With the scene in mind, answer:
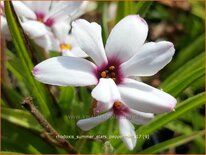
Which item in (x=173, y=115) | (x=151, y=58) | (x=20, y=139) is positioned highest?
(x=151, y=58)

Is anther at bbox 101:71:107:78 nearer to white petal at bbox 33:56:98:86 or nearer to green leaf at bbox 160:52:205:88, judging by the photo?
white petal at bbox 33:56:98:86

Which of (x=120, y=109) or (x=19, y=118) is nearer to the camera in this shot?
(x=120, y=109)

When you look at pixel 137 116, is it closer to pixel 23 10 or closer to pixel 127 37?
pixel 127 37

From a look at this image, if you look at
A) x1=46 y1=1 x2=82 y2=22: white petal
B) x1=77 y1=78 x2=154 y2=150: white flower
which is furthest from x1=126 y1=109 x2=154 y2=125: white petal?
x1=46 y1=1 x2=82 y2=22: white petal

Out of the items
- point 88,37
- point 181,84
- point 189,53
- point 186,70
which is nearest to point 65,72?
point 88,37

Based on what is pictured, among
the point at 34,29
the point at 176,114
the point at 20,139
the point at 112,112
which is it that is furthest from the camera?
the point at 20,139

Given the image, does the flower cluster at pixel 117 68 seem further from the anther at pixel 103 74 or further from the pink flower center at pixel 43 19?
the pink flower center at pixel 43 19

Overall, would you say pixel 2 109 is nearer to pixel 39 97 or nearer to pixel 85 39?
pixel 39 97

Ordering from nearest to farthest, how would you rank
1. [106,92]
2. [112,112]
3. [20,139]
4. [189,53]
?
[106,92] < [112,112] < [20,139] < [189,53]

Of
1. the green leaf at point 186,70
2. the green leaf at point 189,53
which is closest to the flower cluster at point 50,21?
the green leaf at point 186,70
